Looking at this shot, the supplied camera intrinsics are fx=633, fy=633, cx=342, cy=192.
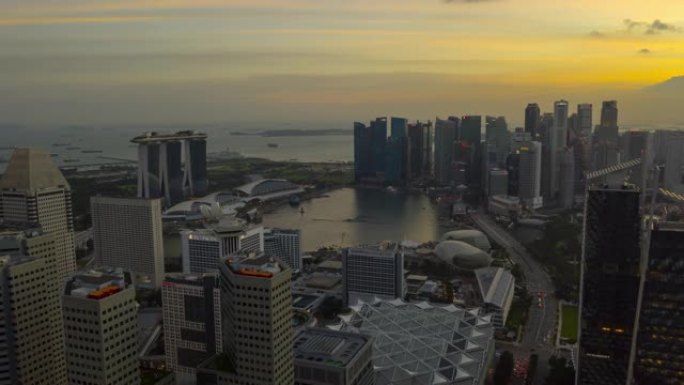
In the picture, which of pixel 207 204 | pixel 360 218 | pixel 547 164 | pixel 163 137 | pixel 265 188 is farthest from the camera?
pixel 265 188

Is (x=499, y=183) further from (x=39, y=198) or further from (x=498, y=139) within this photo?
(x=39, y=198)

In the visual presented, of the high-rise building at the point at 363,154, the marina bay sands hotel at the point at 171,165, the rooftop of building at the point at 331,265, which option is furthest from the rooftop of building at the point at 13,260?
the high-rise building at the point at 363,154

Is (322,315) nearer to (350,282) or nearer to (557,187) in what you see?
(350,282)

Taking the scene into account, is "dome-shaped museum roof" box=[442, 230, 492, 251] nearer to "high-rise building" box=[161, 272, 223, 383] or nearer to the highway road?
the highway road

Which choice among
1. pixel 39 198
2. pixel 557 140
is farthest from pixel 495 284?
pixel 557 140

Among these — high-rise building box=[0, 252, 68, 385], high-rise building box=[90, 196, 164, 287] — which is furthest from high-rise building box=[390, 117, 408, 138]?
high-rise building box=[0, 252, 68, 385]

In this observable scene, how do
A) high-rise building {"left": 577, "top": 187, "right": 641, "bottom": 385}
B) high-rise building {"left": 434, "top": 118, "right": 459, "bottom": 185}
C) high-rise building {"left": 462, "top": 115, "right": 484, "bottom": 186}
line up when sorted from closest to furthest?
high-rise building {"left": 577, "top": 187, "right": 641, "bottom": 385} < high-rise building {"left": 462, "top": 115, "right": 484, "bottom": 186} < high-rise building {"left": 434, "top": 118, "right": 459, "bottom": 185}
